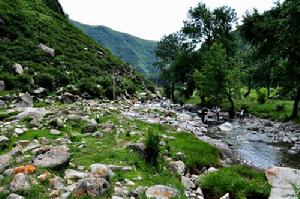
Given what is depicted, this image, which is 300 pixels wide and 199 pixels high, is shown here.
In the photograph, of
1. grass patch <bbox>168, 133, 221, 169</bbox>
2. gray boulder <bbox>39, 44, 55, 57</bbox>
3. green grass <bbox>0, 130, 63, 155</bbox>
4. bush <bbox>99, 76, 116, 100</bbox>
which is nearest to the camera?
green grass <bbox>0, 130, 63, 155</bbox>

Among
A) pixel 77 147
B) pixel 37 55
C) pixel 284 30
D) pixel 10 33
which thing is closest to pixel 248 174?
pixel 77 147

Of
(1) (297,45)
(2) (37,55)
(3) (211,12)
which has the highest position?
(3) (211,12)

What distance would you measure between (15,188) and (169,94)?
82635 millimetres

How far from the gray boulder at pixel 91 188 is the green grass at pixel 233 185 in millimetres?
5352

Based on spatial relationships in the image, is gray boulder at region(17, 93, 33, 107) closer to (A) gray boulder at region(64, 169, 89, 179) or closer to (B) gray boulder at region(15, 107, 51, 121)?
(B) gray boulder at region(15, 107, 51, 121)

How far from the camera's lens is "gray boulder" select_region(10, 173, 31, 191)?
12.0m

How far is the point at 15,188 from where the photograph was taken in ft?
39.3

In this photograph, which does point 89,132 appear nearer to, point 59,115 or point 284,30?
point 59,115

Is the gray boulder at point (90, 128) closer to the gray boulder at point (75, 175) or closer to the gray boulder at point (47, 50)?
the gray boulder at point (75, 175)

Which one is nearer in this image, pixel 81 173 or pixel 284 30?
pixel 81 173

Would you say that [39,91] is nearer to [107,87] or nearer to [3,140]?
[107,87]

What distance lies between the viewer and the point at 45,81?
4678cm

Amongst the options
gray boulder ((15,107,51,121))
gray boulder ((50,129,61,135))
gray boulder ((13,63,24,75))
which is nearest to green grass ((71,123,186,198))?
gray boulder ((50,129,61,135))

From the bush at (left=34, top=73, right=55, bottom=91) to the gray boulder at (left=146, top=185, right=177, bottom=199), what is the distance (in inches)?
1405
